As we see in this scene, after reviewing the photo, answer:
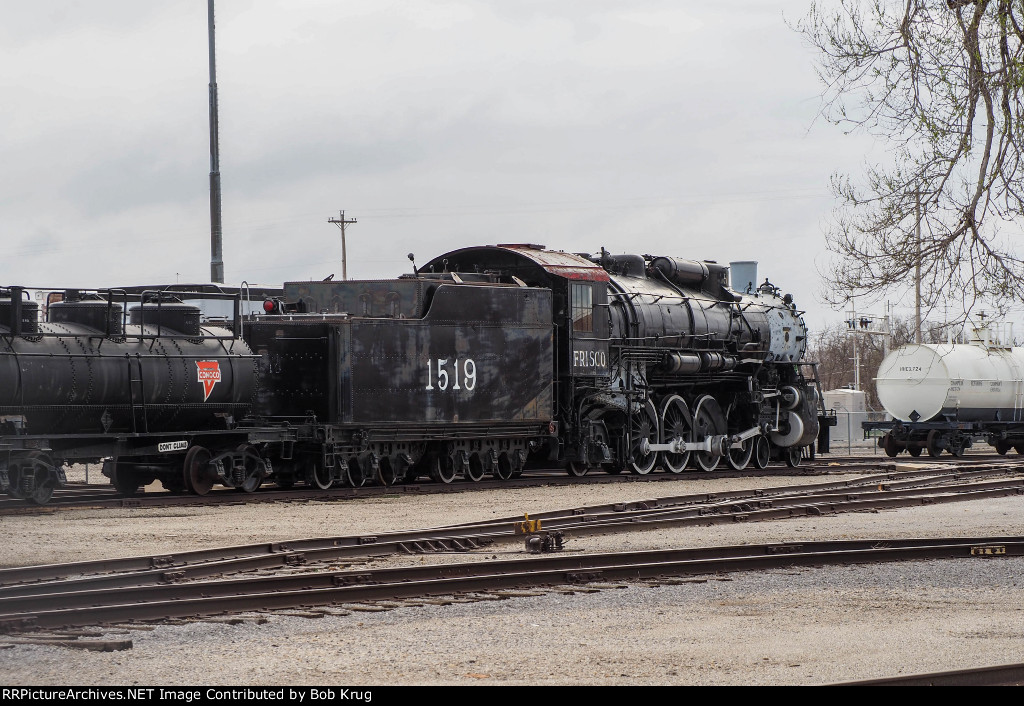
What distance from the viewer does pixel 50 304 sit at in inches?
712

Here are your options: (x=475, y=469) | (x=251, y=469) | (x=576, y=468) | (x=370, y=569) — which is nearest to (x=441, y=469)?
(x=475, y=469)

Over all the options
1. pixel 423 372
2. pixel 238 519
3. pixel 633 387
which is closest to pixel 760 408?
pixel 633 387

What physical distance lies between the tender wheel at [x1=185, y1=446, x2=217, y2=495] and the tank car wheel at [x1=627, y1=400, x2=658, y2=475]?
326 inches

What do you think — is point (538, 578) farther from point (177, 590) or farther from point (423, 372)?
point (423, 372)

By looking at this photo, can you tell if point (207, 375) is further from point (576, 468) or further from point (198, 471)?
point (576, 468)

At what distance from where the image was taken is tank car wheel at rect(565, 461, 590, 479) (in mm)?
24062

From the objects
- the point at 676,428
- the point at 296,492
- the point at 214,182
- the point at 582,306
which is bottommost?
the point at 296,492

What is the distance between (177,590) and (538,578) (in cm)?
271

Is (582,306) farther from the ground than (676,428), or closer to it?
farther from the ground

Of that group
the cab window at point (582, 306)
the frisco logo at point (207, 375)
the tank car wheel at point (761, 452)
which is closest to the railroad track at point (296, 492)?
the tank car wheel at point (761, 452)

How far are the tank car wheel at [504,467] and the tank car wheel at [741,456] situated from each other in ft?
19.2

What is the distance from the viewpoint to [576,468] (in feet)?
79.9

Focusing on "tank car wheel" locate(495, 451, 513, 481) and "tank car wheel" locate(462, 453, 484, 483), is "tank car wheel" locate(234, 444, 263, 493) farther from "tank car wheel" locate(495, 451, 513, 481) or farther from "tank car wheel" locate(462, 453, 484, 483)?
"tank car wheel" locate(495, 451, 513, 481)

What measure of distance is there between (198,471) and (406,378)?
11.1 feet
